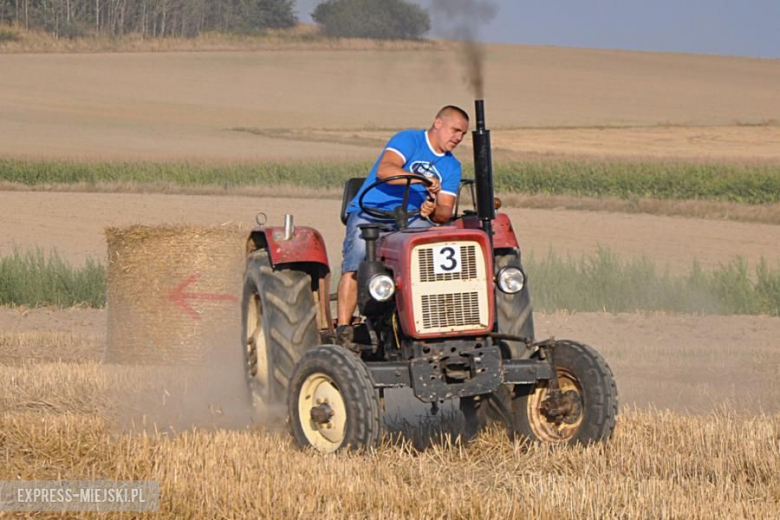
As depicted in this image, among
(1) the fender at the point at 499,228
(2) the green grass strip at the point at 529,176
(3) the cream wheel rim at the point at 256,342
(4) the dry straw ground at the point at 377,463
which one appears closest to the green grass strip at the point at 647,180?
(2) the green grass strip at the point at 529,176

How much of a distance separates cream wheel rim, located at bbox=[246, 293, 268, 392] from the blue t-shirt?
1163 mm

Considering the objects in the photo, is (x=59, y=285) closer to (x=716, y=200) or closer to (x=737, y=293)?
(x=737, y=293)

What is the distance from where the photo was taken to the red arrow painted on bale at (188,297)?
9625 mm

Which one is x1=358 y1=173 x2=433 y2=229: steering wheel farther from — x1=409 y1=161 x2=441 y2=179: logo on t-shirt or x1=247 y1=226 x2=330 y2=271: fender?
x1=247 y1=226 x2=330 y2=271: fender

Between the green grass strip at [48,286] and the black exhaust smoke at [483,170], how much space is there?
28.4 feet

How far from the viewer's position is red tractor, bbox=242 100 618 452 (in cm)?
573

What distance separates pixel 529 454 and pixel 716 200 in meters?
21.3

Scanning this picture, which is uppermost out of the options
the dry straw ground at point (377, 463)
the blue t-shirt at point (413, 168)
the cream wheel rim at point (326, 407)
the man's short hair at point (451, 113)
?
the man's short hair at point (451, 113)

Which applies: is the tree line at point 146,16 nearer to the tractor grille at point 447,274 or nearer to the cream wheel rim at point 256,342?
the cream wheel rim at point 256,342

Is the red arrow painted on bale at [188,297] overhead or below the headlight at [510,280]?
below

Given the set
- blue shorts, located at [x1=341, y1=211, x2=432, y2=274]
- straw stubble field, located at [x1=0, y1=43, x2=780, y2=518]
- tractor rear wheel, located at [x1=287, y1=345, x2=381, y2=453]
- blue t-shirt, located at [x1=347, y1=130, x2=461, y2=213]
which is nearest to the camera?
straw stubble field, located at [x1=0, y1=43, x2=780, y2=518]

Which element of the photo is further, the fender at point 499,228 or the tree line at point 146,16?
the tree line at point 146,16

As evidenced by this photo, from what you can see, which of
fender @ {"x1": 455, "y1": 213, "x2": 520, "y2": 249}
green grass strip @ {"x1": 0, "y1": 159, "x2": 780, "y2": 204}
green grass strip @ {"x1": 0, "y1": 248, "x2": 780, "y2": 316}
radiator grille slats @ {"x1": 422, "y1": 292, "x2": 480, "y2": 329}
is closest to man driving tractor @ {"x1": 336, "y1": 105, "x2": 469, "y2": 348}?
fender @ {"x1": 455, "y1": 213, "x2": 520, "y2": 249}

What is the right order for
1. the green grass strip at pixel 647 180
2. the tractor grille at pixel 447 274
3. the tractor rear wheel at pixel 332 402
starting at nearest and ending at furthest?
Result: the tractor rear wheel at pixel 332 402, the tractor grille at pixel 447 274, the green grass strip at pixel 647 180
